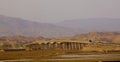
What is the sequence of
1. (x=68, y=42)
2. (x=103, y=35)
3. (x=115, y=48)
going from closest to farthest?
(x=115, y=48), (x=68, y=42), (x=103, y=35)

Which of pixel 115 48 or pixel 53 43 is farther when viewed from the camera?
pixel 53 43

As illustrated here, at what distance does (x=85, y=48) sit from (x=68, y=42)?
879 centimetres

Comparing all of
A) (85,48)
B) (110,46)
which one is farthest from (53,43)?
(110,46)

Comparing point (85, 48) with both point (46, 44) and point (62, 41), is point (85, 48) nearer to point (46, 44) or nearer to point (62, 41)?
point (62, 41)

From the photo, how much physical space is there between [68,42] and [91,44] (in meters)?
9.49

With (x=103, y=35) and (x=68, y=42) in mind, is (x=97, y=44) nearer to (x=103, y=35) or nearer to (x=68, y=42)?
(x=68, y=42)

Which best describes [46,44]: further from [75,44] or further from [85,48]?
[85,48]

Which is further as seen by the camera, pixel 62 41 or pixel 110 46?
pixel 62 41

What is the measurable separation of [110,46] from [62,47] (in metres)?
18.1

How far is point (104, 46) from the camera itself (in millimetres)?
82438

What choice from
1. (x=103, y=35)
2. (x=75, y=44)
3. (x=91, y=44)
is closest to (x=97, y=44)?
(x=91, y=44)

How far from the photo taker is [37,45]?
3863 inches

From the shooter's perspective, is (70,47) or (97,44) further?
(70,47)

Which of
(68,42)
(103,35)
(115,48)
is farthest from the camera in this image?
(103,35)
